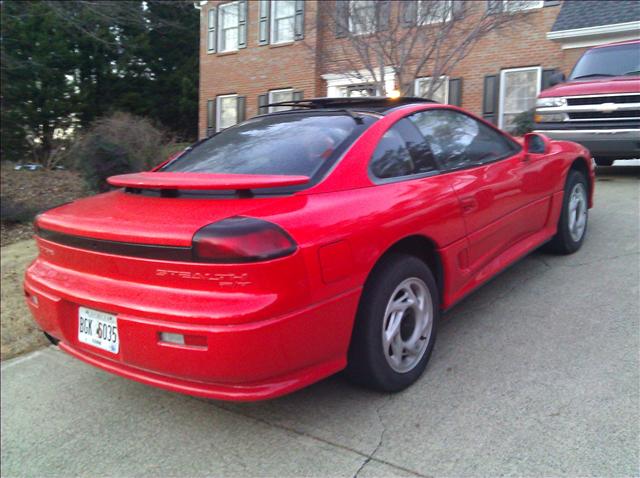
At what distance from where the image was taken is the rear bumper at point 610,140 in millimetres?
6703

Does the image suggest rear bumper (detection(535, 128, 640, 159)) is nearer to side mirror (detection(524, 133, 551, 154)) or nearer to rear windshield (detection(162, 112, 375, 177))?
side mirror (detection(524, 133, 551, 154))

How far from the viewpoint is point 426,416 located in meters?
2.85

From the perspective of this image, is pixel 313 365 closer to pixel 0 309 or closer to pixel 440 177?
pixel 440 177

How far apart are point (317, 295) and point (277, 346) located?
283 mm

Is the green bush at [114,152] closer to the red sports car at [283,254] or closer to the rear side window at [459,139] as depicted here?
the red sports car at [283,254]

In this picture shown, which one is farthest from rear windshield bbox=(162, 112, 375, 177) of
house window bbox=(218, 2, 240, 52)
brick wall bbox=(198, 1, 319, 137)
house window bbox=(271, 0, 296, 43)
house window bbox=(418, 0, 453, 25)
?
house window bbox=(218, 2, 240, 52)

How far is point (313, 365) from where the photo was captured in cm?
258

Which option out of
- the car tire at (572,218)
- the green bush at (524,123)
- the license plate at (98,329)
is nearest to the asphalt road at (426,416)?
the license plate at (98,329)

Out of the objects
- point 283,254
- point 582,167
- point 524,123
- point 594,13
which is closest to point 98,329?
point 283,254

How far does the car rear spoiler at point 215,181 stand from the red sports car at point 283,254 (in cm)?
1

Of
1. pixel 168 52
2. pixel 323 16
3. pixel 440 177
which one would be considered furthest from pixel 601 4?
pixel 168 52

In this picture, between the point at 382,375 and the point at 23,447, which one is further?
the point at 23,447

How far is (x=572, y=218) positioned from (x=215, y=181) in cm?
340

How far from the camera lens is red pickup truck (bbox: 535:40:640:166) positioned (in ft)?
22.1
